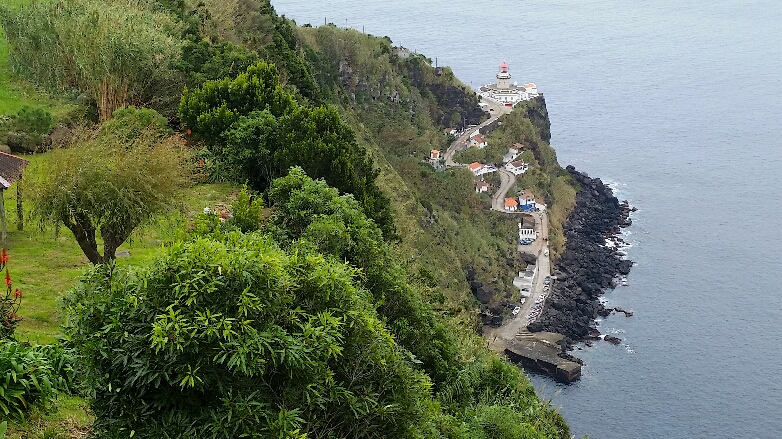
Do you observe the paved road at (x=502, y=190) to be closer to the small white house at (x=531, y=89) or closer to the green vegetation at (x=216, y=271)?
the small white house at (x=531, y=89)

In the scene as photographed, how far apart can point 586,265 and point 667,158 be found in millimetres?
31073

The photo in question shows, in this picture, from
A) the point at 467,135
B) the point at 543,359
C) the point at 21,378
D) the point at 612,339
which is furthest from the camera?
the point at 467,135

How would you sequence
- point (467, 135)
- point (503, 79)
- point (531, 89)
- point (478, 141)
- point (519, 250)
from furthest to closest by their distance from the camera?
point (503, 79)
point (531, 89)
point (467, 135)
point (478, 141)
point (519, 250)

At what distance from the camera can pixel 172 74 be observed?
1160 inches

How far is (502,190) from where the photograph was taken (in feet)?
274

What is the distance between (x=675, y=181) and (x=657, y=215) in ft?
29.6

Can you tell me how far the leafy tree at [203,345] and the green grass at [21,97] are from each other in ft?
64.7

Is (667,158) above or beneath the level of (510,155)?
above

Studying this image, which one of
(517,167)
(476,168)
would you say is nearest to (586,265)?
(476,168)

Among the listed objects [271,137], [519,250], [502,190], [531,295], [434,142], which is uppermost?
[434,142]

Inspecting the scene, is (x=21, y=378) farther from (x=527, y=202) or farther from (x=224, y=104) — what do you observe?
(x=527, y=202)

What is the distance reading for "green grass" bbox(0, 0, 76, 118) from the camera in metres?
26.8

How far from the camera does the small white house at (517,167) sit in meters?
86.5


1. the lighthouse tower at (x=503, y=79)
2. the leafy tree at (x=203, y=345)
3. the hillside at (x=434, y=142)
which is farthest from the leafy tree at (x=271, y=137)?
the lighthouse tower at (x=503, y=79)
